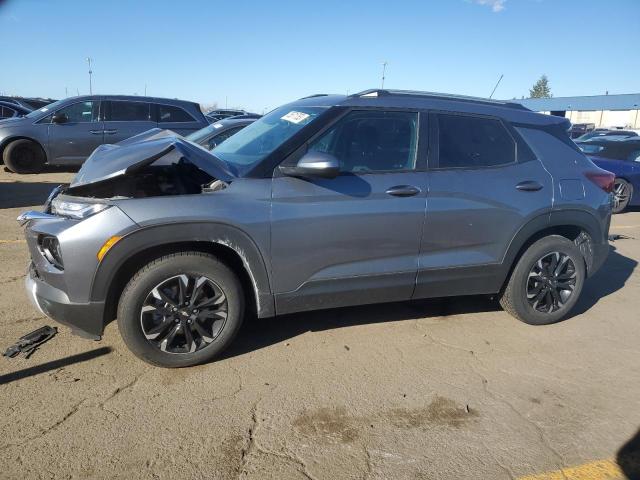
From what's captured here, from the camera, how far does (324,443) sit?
8.86 ft

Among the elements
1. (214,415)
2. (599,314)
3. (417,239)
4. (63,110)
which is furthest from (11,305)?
(63,110)

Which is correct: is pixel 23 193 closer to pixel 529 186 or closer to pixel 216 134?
pixel 216 134

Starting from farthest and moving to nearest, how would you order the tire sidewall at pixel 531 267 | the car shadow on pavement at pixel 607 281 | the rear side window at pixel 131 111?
1. the rear side window at pixel 131 111
2. the car shadow on pavement at pixel 607 281
3. the tire sidewall at pixel 531 267

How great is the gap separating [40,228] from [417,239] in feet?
8.34

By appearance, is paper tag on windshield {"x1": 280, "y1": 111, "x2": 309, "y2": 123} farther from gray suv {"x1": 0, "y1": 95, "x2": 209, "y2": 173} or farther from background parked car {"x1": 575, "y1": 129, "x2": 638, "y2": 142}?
background parked car {"x1": 575, "y1": 129, "x2": 638, "y2": 142}

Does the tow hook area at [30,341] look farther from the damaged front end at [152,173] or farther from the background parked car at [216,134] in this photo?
the background parked car at [216,134]

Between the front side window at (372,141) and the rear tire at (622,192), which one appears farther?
the rear tire at (622,192)

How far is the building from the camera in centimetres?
5409

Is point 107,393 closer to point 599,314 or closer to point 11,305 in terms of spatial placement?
point 11,305

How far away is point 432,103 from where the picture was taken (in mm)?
3934

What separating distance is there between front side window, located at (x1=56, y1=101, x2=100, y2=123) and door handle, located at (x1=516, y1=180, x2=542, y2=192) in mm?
10232

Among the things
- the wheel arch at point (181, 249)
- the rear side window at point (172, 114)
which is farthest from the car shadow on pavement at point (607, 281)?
the rear side window at point (172, 114)

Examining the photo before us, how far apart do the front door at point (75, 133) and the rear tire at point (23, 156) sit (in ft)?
0.97

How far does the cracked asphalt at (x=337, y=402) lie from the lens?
2547mm
